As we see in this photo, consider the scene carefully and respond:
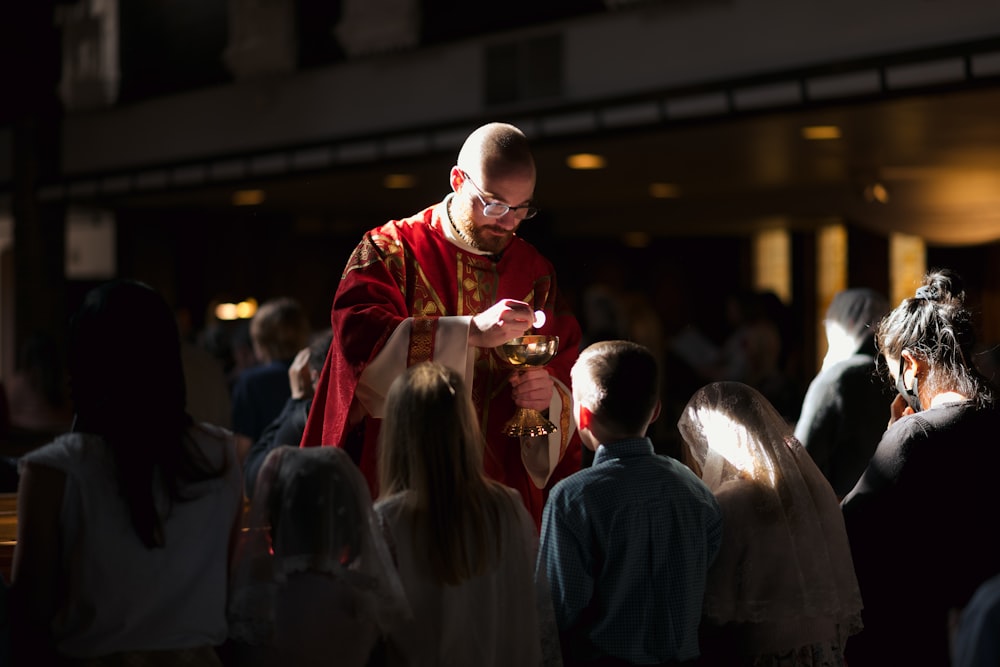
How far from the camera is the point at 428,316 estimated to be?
11.4 ft

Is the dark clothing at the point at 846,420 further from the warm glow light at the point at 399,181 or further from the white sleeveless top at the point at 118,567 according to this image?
the warm glow light at the point at 399,181

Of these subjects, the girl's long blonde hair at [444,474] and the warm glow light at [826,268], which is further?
the warm glow light at [826,268]

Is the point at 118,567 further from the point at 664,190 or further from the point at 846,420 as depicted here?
the point at 664,190

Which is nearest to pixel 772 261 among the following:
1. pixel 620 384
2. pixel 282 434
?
pixel 282 434

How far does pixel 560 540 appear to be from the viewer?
267 cm

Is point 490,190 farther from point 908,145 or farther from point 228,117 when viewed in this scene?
point 228,117

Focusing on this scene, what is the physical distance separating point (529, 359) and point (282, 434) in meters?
1.67

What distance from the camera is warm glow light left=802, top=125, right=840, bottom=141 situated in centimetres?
824

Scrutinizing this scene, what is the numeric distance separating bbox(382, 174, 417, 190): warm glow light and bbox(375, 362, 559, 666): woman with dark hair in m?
7.95

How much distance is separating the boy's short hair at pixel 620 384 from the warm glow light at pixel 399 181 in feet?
25.4

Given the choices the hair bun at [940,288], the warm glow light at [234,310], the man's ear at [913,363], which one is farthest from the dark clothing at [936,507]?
the warm glow light at [234,310]

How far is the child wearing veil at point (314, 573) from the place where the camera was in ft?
8.05

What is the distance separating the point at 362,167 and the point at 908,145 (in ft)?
13.1

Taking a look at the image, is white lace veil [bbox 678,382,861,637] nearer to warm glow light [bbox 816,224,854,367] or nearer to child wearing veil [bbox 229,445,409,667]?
child wearing veil [bbox 229,445,409,667]
